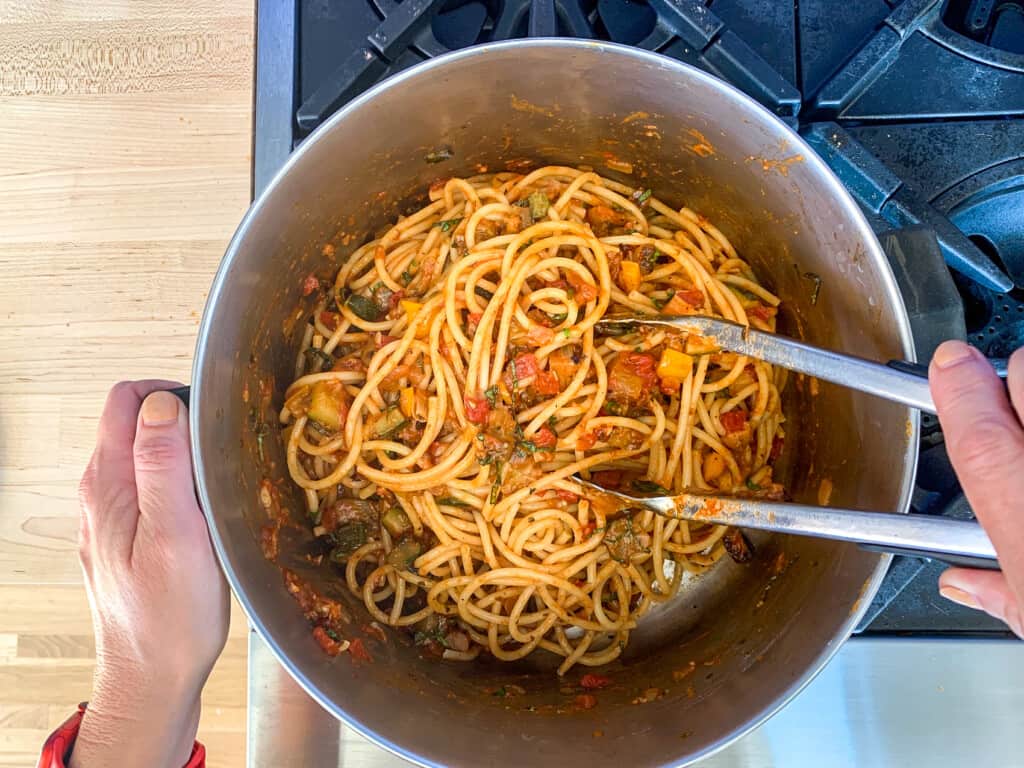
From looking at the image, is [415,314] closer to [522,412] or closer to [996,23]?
[522,412]

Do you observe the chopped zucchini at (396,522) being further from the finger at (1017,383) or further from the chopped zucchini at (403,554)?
the finger at (1017,383)

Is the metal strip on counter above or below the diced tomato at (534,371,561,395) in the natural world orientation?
below

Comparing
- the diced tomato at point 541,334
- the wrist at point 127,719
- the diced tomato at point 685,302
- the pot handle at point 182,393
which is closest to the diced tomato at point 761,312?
the diced tomato at point 685,302

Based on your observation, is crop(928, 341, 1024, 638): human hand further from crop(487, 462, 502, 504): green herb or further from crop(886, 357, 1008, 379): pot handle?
crop(487, 462, 502, 504): green herb

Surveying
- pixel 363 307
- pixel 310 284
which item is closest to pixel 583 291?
pixel 363 307

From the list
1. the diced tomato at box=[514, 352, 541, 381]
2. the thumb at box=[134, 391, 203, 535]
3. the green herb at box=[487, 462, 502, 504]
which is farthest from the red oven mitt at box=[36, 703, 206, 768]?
the diced tomato at box=[514, 352, 541, 381]
